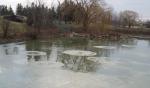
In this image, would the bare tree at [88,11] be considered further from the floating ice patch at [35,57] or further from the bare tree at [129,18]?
the bare tree at [129,18]

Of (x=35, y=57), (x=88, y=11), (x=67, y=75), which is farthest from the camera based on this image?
(x=88, y=11)

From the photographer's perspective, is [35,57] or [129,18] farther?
[129,18]

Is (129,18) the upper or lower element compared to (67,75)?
upper

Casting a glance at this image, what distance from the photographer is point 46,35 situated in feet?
61.8

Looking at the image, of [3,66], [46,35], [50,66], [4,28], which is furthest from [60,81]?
[46,35]

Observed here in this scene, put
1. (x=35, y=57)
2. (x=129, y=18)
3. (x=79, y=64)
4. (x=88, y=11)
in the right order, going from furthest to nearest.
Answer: (x=129, y=18) < (x=88, y=11) < (x=35, y=57) < (x=79, y=64)

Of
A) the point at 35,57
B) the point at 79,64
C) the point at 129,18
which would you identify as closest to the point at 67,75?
the point at 79,64

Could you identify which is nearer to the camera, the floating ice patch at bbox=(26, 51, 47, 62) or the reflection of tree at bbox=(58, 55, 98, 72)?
the reflection of tree at bbox=(58, 55, 98, 72)

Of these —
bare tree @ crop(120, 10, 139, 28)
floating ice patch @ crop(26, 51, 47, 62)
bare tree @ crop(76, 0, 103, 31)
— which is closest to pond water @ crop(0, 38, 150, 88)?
floating ice patch @ crop(26, 51, 47, 62)

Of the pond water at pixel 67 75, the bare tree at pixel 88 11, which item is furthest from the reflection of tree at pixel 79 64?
the bare tree at pixel 88 11

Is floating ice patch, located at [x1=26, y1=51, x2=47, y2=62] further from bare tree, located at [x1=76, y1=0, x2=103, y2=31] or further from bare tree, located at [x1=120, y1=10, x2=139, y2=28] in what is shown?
bare tree, located at [x1=120, y1=10, x2=139, y2=28]

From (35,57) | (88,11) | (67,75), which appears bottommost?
(67,75)

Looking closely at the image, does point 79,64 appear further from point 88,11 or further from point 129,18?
point 129,18

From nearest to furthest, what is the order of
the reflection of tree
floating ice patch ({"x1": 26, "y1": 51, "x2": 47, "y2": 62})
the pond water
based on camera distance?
the pond water
the reflection of tree
floating ice patch ({"x1": 26, "y1": 51, "x2": 47, "y2": 62})
